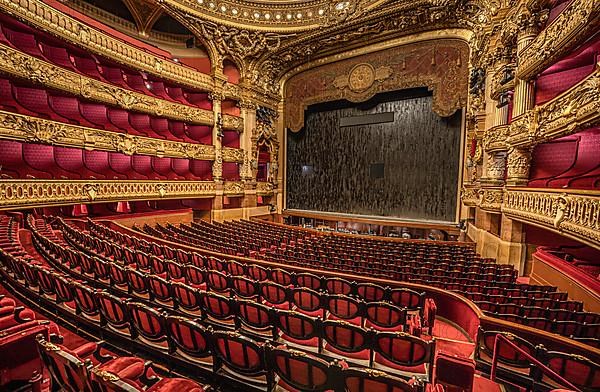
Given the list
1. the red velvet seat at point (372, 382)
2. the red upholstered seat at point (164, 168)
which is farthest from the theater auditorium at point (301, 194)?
the red upholstered seat at point (164, 168)

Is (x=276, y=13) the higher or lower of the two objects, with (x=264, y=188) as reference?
higher

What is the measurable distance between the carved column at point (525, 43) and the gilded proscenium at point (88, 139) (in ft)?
27.4

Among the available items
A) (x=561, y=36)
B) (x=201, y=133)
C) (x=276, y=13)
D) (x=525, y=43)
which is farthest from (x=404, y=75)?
(x=201, y=133)

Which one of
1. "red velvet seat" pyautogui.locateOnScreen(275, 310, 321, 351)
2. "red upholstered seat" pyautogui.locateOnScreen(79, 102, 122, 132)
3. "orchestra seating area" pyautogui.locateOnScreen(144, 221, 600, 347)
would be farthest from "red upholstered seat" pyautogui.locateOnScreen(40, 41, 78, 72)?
"red velvet seat" pyautogui.locateOnScreen(275, 310, 321, 351)

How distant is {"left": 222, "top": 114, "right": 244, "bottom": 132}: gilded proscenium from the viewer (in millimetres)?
9812

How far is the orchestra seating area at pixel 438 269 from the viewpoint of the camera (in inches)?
95.3

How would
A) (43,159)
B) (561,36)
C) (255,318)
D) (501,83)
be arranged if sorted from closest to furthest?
(255,318)
(561,36)
(501,83)
(43,159)

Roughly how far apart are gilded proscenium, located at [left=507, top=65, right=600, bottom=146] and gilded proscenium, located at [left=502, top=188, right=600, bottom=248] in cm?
74

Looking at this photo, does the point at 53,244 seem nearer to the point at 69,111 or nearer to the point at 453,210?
the point at 69,111

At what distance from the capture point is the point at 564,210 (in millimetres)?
3119

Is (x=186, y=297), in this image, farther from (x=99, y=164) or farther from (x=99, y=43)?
(x=99, y=43)

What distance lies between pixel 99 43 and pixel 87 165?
3.03 metres

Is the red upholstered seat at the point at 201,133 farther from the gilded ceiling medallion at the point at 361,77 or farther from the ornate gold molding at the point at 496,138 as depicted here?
the ornate gold molding at the point at 496,138

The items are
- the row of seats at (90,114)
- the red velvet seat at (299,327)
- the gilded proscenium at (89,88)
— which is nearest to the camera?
the red velvet seat at (299,327)
